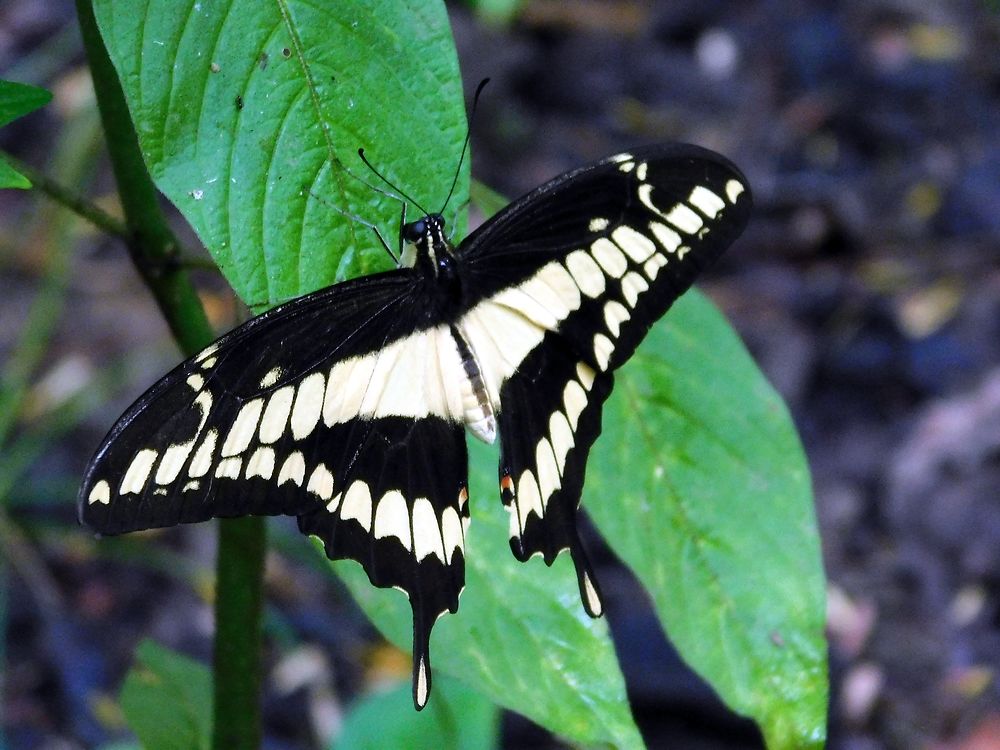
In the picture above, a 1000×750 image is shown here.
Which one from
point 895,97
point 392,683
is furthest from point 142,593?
point 895,97

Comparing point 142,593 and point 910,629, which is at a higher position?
point 142,593

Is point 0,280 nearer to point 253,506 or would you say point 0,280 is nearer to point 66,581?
point 66,581

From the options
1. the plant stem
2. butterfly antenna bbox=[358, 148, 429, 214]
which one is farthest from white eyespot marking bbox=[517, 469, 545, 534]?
the plant stem

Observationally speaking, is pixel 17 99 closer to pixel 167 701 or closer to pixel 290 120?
pixel 290 120

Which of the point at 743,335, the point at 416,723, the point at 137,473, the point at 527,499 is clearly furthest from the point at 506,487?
the point at 743,335

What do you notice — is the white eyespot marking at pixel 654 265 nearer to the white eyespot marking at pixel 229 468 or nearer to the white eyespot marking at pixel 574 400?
the white eyespot marking at pixel 574 400

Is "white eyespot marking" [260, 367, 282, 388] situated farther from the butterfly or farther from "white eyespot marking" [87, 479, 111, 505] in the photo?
"white eyespot marking" [87, 479, 111, 505]
